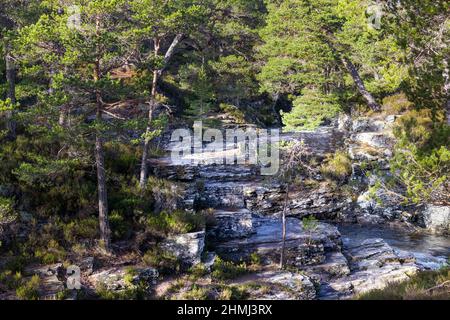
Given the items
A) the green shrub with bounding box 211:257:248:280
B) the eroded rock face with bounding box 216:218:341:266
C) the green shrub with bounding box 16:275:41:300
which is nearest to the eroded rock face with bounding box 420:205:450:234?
the eroded rock face with bounding box 216:218:341:266

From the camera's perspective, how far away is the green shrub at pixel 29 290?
12125 mm

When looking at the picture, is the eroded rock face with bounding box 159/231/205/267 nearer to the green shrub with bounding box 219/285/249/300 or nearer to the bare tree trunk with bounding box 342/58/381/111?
the green shrub with bounding box 219/285/249/300

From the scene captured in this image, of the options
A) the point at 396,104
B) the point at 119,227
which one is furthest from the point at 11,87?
the point at 396,104

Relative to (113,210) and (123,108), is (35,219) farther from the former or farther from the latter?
(123,108)

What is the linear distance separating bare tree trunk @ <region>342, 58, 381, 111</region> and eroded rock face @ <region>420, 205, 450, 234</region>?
9.62 meters

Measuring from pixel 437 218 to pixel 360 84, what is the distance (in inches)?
469

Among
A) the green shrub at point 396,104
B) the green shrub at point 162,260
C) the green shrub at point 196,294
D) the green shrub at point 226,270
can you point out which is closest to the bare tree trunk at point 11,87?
the green shrub at point 162,260

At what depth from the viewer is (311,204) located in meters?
23.5

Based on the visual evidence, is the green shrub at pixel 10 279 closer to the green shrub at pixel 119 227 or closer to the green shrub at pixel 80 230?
the green shrub at pixel 80 230

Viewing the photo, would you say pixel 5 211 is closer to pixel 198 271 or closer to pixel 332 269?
pixel 198 271

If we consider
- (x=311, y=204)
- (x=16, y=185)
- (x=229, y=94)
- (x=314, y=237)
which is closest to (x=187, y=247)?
(x=314, y=237)

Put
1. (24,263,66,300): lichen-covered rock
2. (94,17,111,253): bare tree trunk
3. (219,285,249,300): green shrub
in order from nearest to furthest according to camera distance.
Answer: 1. (24,263,66,300): lichen-covered rock
2. (219,285,249,300): green shrub
3. (94,17,111,253): bare tree trunk

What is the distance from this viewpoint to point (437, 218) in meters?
22.1

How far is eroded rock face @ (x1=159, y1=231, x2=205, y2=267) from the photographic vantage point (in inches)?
612
